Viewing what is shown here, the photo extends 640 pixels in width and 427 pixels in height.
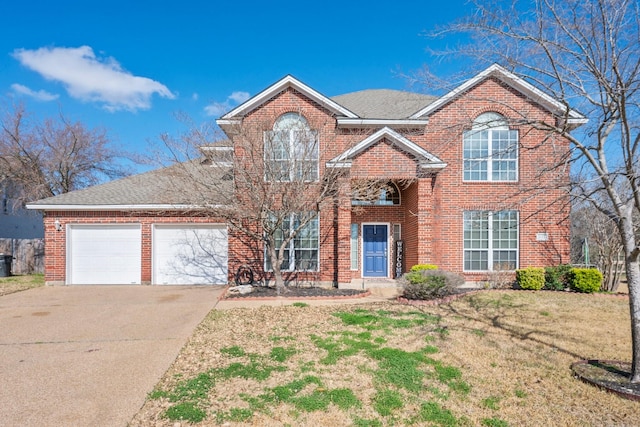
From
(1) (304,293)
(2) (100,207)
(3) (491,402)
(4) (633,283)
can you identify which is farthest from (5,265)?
(4) (633,283)

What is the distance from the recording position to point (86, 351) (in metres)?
6.14

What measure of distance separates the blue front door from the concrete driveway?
5.71 meters

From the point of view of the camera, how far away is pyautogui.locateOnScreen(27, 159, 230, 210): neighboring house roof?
11.1m

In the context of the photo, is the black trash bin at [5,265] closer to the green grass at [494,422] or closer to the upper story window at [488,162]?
the upper story window at [488,162]

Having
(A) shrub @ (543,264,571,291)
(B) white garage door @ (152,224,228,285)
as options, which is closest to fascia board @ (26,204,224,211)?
(B) white garage door @ (152,224,228,285)

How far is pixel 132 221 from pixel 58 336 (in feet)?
23.0

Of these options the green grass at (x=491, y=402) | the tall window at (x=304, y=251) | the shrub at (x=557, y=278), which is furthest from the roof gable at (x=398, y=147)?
the green grass at (x=491, y=402)

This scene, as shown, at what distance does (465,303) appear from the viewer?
9531 mm

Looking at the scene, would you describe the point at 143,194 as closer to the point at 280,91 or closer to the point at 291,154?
the point at 280,91

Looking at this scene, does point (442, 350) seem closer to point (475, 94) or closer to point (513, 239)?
point (513, 239)

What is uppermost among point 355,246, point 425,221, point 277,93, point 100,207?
point 277,93

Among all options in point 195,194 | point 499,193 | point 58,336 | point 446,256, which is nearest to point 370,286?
point 446,256

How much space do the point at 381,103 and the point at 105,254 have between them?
12.3 metres

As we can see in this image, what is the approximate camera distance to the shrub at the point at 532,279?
11.5m
